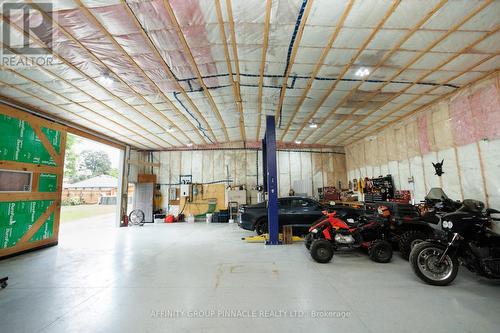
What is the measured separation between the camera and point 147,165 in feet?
35.1

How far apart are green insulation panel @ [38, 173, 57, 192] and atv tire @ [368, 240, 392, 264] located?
792 centimetres

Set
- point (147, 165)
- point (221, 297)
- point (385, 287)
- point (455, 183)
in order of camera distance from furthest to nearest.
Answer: point (147, 165), point (455, 183), point (385, 287), point (221, 297)

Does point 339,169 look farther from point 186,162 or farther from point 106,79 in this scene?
point 106,79

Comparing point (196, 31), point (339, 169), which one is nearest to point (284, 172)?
point (339, 169)

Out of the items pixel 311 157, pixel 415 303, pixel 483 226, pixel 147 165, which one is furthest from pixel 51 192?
pixel 311 157

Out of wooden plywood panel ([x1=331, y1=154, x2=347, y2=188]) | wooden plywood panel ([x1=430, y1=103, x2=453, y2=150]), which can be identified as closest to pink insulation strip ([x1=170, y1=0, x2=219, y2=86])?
wooden plywood panel ([x1=430, y1=103, x2=453, y2=150])

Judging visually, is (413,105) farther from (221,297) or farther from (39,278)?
(39,278)

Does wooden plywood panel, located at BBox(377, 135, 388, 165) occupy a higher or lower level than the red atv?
higher

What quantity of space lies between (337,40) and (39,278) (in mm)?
6220

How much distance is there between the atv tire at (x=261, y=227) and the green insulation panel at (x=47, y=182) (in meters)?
5.79

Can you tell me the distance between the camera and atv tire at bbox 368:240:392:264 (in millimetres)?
4059

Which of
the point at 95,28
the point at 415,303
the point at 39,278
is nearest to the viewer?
the point at 415,303

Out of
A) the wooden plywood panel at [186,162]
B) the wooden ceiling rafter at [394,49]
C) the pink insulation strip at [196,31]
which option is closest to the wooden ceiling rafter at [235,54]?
the pink insulation strip at [196,31]

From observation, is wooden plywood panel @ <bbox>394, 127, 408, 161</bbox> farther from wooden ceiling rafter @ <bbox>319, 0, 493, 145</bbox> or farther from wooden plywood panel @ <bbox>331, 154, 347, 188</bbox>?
wooden plywood panel @ <bbox>331, 154, 347, 188</bbox>
